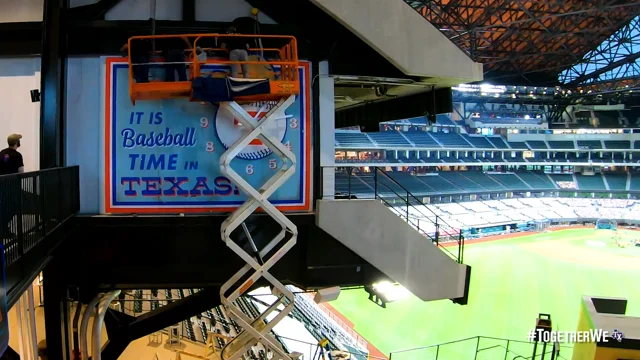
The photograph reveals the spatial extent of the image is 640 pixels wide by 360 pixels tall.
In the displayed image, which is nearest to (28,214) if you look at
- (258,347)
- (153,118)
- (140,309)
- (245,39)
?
→ (153,118)

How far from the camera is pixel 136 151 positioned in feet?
17.0

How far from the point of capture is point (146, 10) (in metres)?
5.29

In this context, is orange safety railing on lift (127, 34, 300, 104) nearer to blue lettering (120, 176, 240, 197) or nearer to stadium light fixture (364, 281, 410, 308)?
blue lettering (120, 176, 240, 197)

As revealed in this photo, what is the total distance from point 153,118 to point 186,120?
0.41 metres

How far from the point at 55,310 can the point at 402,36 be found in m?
5.65

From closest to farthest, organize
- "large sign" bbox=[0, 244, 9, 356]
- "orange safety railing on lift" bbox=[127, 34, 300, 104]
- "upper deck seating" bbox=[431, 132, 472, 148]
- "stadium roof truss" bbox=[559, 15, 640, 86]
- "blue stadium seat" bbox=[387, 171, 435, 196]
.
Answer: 1. "large sign" bbox=[0, 244, 9, 356]
2. "orange safety railing on lift" bbox=[127, 34, 300, 104]
3. "stadium roof truss" bbox=[559, 15, 640, 86]
4. "blue stadium seat" bbox=[387, 171, 435, 196]
5. "upper deck seating" bbox=[431, 132, 472, 148]

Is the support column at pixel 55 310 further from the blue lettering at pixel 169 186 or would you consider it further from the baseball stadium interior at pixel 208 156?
the blue lettering at pixel 169 186

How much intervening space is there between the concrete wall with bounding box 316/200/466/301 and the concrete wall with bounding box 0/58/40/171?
3.97 metres

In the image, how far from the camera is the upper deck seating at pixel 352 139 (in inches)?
1624

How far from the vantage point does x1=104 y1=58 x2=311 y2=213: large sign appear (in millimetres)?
5145

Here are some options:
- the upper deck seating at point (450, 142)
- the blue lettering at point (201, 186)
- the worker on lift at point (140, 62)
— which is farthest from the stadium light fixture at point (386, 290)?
the upper deck seating at point (450, 142)

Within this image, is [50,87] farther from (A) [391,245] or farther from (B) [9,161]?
(A) [391,245]

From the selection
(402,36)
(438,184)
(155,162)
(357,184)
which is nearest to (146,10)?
(155,162)

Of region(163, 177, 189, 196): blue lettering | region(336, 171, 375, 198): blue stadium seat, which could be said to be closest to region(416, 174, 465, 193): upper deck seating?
region(336, 171, 375, 198): blue stadium seat
